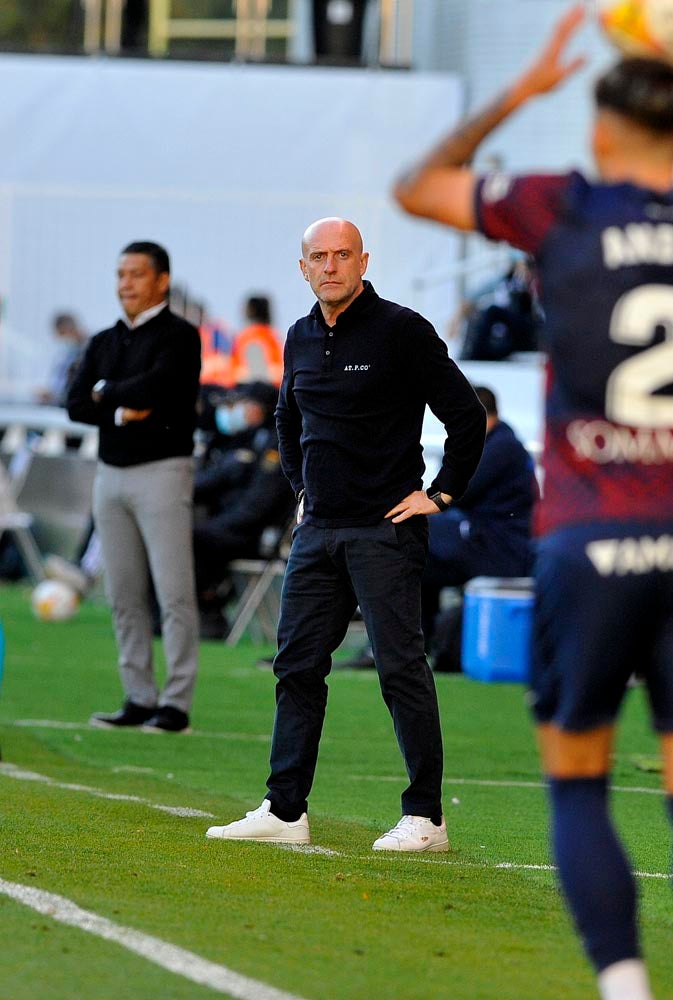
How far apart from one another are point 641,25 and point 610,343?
2.15ft

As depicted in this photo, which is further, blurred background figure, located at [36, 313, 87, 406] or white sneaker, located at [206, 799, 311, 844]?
blurred background figure, located at [36, 313, 87, 406]

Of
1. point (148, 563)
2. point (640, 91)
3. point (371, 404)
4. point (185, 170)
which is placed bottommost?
point (148, 563)

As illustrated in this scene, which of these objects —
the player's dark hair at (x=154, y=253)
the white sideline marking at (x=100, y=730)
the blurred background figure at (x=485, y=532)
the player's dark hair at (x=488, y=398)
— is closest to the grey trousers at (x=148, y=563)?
the white sideline marking at (x=100, y=730)

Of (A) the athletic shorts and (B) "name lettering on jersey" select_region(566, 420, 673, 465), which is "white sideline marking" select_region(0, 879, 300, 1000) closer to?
(A) the athletic shorts

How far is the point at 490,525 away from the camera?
40.9ft

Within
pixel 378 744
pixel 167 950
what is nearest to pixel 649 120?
pixel 167 950

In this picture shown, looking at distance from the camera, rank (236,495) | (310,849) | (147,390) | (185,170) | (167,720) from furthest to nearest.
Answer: (185,170) → (236,495) → (167,720) → (147,390) → (310,849)

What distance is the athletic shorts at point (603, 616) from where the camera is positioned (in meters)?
3.72

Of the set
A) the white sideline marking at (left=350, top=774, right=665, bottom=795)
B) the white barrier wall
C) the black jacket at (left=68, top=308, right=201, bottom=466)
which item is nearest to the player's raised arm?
the white sideline marking at (left=350, top=774, right=665, bottom=795)

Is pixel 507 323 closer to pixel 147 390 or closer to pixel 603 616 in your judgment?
pixel 147 390

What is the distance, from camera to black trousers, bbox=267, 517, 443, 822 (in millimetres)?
6316

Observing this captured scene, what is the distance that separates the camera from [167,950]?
15.4ft

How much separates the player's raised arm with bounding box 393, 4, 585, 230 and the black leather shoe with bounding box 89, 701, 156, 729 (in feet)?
19.2

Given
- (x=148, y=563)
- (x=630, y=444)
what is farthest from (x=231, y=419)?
(x=630, y=444)
